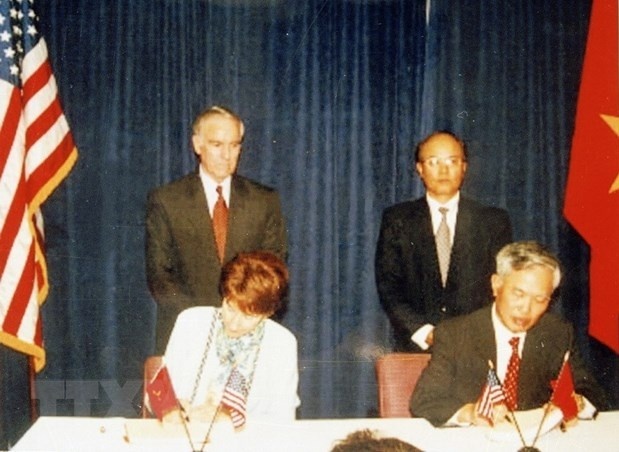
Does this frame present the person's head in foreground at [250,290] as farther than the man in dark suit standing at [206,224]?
No

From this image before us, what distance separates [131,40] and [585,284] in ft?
10.3

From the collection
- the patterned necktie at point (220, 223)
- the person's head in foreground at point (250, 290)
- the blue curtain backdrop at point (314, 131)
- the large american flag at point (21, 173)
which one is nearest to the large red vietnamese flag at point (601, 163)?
the blue curtain backdrop at point (314, 131)

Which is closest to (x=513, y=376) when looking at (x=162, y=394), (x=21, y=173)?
(x=162, y=394)

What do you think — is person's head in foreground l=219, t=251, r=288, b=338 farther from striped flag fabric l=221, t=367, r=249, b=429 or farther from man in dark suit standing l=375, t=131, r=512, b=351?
man in dark suit standing l=375, t=131, r=512, b=351

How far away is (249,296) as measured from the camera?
2834mm

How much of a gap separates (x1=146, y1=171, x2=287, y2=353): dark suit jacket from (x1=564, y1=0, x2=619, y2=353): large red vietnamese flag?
5.19 ft

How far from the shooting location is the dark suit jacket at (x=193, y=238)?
3955 mm

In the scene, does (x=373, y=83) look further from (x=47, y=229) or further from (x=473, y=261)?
(x=47, y=229)

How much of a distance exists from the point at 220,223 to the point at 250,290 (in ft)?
A: 4.09

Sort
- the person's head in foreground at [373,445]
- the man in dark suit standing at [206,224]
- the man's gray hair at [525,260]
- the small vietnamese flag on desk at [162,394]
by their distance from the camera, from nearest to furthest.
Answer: the person's head in foreground at [373,445]
the small vietnamese flag on desk at [162,394]
the man's gray hair at [525,260]
the man in dark suit standing at [206,224]

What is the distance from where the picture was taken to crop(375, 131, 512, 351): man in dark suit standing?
13.0 ft

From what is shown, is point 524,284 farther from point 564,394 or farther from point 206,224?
point 206,224

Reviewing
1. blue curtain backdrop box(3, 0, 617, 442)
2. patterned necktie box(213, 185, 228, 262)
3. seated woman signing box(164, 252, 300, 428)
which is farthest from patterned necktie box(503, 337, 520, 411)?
blue curtain backdrop box(3, 0, 617, 442)

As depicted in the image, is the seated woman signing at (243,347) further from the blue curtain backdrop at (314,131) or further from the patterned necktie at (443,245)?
the blue curtain backdrop at (314,131)
